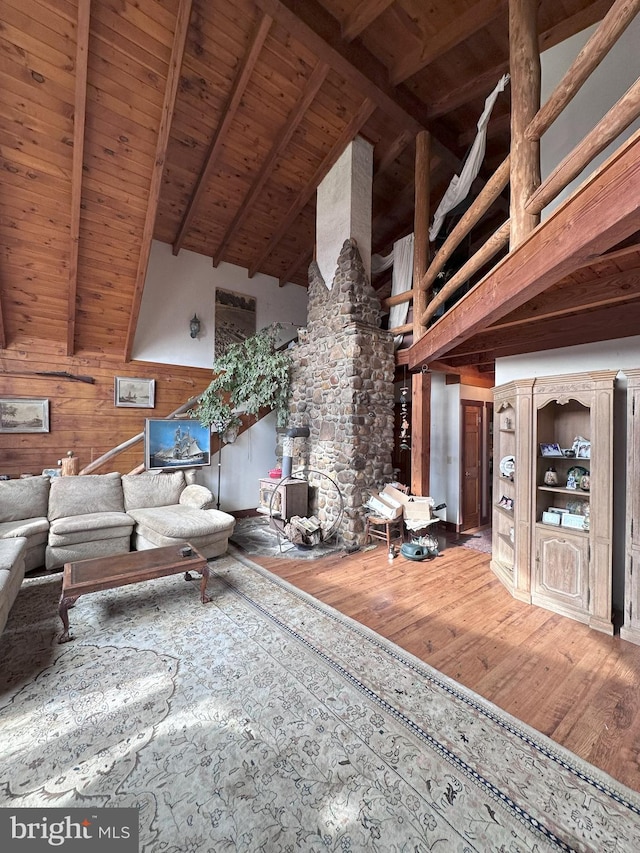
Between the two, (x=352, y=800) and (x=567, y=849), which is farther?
(x=352, y=800)

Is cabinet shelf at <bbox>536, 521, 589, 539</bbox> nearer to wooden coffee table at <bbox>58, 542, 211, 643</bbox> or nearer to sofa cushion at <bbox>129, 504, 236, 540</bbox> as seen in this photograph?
wooden coffee table at <bbox>58, 542, 211, 643</bbox>

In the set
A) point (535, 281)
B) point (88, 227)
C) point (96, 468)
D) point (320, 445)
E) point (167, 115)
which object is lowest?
point (96, 468)

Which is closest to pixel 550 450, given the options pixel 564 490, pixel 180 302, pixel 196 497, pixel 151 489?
pixel 564 490

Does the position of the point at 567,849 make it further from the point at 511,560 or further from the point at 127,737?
the point at 511,560

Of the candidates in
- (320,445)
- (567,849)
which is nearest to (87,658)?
(567,849)

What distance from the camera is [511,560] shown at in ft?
11.9

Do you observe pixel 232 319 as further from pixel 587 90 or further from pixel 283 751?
pixel 283 751

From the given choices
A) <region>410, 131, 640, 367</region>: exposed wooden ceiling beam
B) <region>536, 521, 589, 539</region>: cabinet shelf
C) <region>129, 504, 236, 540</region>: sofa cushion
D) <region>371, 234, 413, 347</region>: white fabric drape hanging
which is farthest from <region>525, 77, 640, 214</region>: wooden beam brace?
<region>129, 504, 236, 540</region>: sofa cushion

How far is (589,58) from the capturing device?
6.37 feet

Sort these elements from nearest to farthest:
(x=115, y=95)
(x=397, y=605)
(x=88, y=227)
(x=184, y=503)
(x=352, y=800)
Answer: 1. (x=352, y=800)
2. (x=397, y=605)
3. (x=115, y=95)
4. (x=88, y=227)
5. (x=184, y=503)

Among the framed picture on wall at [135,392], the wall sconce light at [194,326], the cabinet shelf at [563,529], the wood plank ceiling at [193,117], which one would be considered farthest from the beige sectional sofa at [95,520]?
the cabinet shelf at [563,529]

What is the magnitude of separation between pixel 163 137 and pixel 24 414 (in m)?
3.88

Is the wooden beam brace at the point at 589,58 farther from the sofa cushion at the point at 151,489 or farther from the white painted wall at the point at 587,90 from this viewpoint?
the sofa cushion at the point at 151,489

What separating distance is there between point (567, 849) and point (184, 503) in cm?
448
